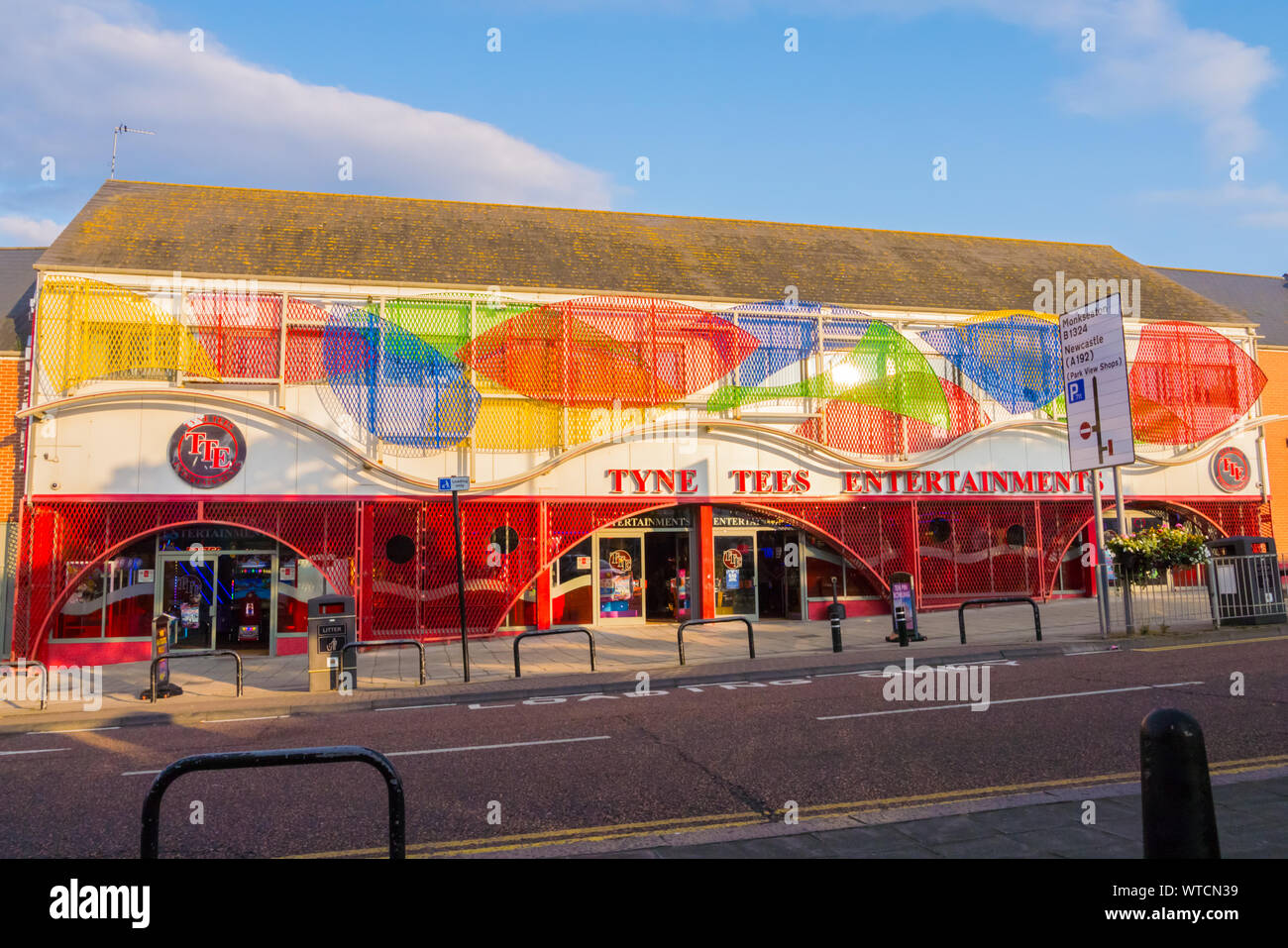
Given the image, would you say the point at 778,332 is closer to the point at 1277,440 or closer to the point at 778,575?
the point at 778,575

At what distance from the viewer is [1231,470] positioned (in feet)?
76.5

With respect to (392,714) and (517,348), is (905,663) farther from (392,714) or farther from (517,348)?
(517,348)

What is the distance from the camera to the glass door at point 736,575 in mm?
20391

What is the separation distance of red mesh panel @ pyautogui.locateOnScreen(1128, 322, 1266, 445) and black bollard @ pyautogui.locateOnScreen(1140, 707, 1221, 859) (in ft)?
73.8

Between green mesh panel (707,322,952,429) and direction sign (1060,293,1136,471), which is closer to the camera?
direction sign (1060,293,1136,471)

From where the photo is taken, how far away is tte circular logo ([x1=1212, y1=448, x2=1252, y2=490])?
2317 cm

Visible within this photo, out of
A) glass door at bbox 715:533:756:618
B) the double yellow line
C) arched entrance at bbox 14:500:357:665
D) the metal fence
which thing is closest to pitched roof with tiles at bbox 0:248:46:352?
arched entrance at bbox 14:500:357:665

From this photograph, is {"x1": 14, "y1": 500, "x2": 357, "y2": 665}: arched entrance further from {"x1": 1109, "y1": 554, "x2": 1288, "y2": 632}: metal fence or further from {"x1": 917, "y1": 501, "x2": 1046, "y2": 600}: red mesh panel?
{"x1": 1109, "y1": 554, "x2": 1288, "y2": 632}: metal fence

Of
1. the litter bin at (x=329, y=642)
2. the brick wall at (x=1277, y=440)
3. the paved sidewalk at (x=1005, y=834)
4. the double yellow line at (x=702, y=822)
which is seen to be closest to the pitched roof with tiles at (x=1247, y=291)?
the brick wall at (x=1277, y=440)

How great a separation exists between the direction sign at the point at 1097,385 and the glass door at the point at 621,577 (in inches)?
380

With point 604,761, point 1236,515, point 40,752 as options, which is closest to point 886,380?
point 1236,515
